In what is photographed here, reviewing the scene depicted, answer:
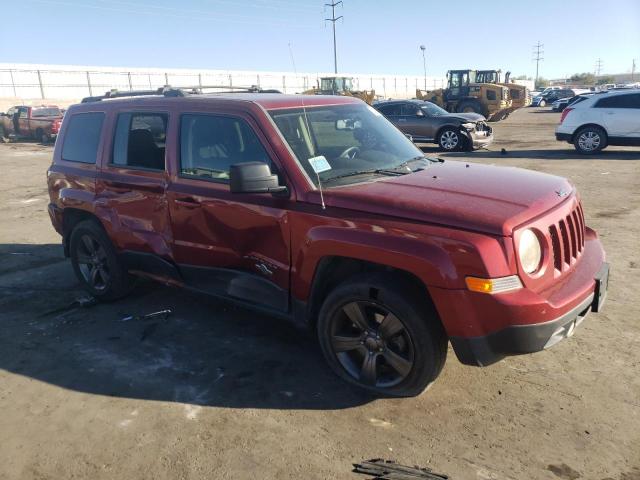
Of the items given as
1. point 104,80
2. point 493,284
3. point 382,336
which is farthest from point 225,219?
A: point 104,80

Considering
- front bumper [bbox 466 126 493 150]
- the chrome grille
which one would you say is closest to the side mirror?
the chrome grille

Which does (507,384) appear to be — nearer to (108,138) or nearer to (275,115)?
(275,115)

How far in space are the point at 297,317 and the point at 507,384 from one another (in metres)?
1.49

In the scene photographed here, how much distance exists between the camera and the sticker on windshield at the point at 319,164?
367cm

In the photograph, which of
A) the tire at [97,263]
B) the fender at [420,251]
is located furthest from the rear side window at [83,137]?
the fender at [420,251]

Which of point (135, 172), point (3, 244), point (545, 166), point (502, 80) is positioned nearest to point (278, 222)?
point (135, 172)

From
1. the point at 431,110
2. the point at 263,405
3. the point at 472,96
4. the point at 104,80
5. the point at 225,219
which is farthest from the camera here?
the point at 104,80

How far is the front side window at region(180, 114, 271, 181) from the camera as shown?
12.7ft

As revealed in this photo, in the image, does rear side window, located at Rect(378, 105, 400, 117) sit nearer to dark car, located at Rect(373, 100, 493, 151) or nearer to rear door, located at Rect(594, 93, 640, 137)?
dark car, located at Rect(373, 100, 493, 151)

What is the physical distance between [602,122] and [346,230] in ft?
45.4

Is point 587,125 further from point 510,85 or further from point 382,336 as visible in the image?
point 510,85

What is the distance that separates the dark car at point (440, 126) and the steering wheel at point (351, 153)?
40.2 ft

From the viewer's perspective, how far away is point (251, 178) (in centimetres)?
339

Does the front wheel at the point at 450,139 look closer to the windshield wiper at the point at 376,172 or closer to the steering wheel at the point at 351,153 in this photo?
the steering wheel at the point at 351,153
